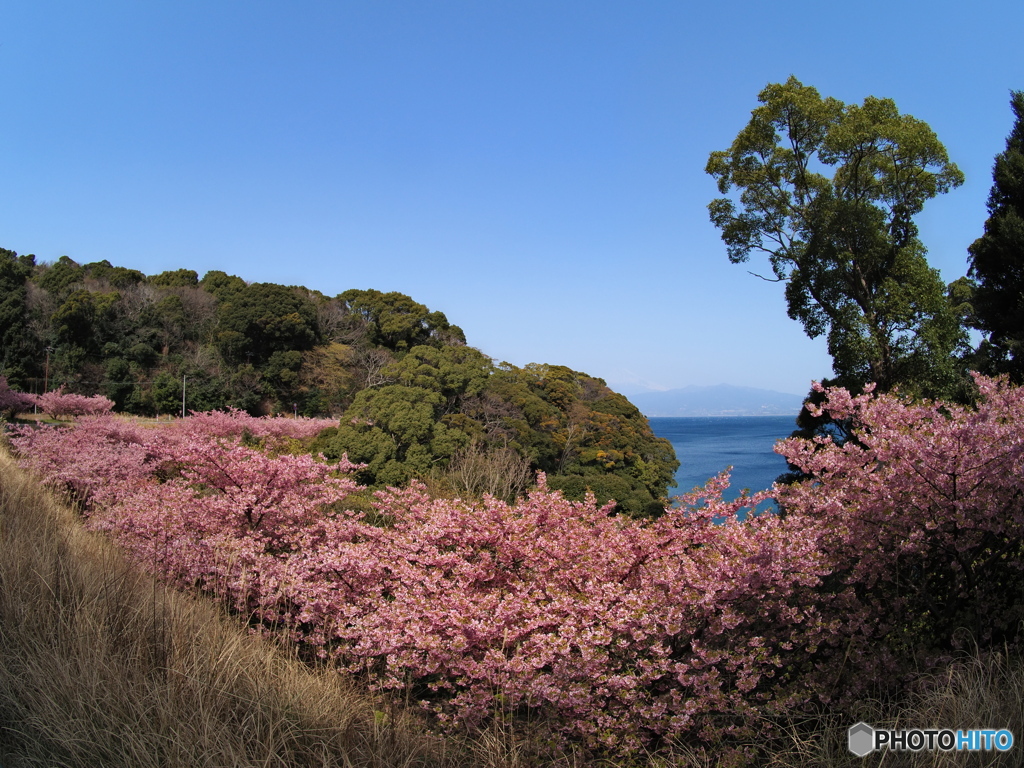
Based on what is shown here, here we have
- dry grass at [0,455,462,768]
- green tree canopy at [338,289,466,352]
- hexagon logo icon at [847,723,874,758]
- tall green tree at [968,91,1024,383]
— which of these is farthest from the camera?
green tree canopy at [338,289,466,352]

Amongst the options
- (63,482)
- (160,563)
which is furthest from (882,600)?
(63,482)

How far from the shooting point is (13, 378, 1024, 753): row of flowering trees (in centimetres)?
311

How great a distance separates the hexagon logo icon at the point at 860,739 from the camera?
2424 millimetres

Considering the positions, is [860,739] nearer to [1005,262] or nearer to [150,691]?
[150,691]

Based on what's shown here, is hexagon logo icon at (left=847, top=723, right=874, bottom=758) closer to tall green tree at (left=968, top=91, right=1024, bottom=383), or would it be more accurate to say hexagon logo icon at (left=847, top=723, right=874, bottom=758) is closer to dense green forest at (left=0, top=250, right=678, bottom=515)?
tall green tree at (left=968, top=91, right=1024, bottom=383)

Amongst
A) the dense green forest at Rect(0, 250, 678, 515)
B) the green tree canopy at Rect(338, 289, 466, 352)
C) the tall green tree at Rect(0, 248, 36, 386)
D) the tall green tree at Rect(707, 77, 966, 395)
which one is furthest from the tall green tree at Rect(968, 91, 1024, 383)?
the tall green tree at Rect(0, 248, 36, 386)

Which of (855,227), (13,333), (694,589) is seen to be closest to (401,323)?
(13,333)

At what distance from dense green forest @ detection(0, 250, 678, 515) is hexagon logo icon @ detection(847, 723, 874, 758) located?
40.8ft

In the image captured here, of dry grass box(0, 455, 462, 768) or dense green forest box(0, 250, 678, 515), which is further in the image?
dense green forest box(0, 250, 678, 515)

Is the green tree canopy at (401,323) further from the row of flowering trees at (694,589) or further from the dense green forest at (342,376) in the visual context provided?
the row of flowering trees at (694,589)

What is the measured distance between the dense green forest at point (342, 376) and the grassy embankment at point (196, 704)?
38.2 ft

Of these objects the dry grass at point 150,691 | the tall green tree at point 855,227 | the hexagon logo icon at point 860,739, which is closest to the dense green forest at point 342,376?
the tall green tree at point 855,227

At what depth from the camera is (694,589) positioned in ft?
11.1

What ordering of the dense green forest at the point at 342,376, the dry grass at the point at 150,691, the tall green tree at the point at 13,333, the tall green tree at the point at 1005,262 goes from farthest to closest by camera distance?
the tall green tree at the point at 13,333 → the dense green forest at the point at 342,376 → the tall green tree at the point at 1005,262 → the dry grass at the point at 150,691
